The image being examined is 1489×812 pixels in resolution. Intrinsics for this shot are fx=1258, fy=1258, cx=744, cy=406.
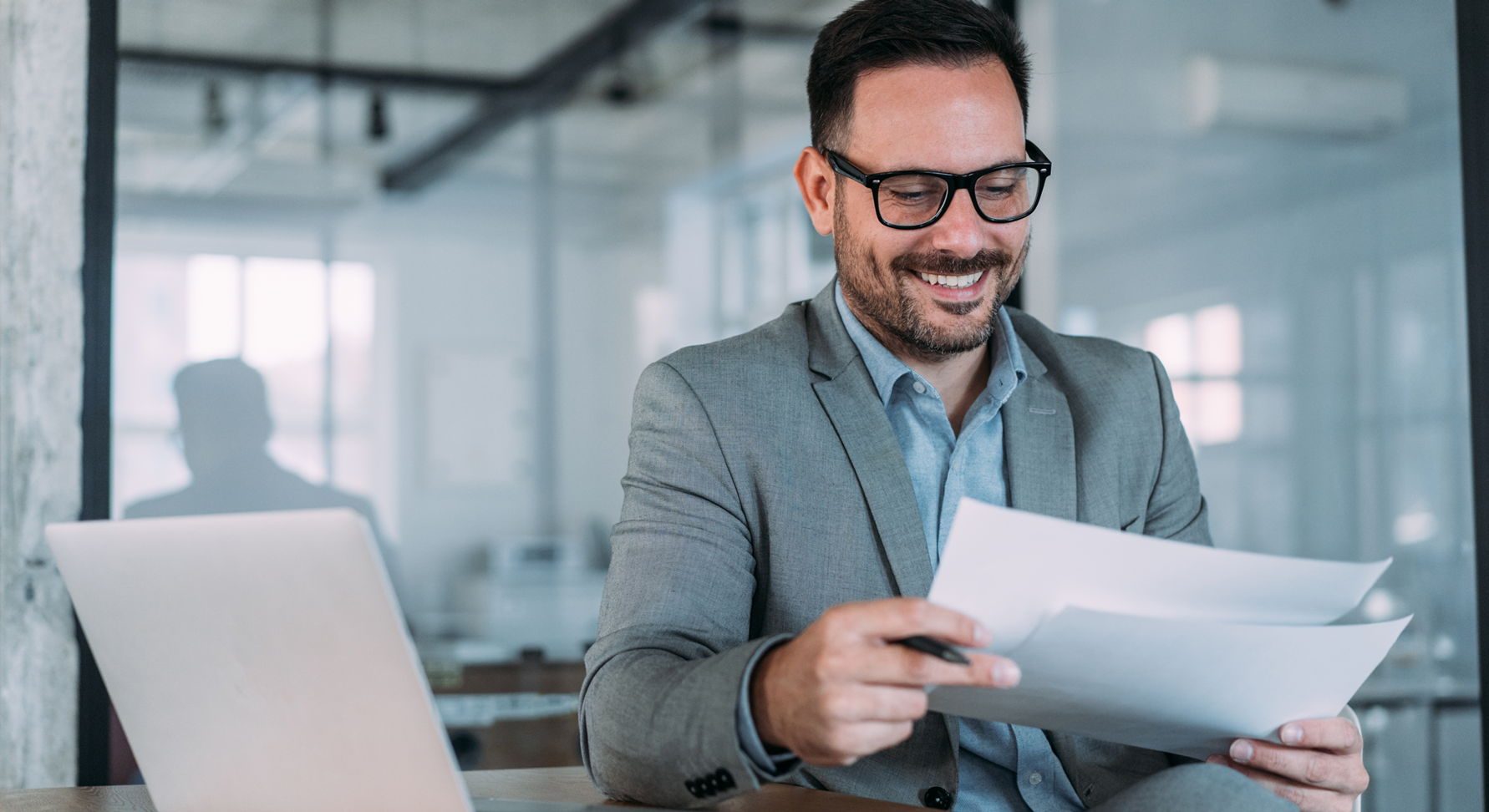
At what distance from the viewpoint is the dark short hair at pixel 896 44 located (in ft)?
4.76

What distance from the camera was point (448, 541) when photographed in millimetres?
3959

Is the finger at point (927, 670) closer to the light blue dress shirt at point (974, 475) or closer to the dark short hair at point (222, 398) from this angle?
the light blue dress shirt at point (974, 475)

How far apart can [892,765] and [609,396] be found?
3.20m

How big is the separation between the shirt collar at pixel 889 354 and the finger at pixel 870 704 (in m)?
0.63

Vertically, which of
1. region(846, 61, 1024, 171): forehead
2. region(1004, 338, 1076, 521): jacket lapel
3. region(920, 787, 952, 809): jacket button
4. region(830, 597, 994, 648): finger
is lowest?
region(920, 787, 952, 809): jacket button

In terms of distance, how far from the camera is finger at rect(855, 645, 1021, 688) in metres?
0.85

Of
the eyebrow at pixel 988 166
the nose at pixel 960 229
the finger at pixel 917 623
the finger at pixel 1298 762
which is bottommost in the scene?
the finger at pixel 1298 762

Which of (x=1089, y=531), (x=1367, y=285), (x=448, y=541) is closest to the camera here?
(x=1089, y=531)

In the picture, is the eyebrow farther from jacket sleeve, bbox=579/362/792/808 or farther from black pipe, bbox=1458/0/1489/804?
black pipe, bbox=1458/0/1489/804

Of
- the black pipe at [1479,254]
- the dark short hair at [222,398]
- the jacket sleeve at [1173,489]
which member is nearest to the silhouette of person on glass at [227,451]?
the dark short hair at [222,398]

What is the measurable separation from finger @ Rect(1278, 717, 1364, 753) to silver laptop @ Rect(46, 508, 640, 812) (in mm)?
598

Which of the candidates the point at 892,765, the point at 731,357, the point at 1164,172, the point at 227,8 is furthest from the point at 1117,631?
the point at 227,8

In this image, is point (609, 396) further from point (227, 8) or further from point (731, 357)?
point (731, 357)

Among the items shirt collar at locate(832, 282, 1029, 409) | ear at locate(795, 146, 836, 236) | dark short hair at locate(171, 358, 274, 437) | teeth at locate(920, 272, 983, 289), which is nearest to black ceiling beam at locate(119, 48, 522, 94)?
dark short hair at locate(171, 358, 274, 437)
